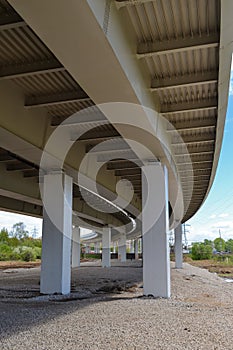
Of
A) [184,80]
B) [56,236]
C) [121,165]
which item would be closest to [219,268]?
[121,165]

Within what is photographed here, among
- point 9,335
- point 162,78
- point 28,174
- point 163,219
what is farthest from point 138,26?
point 28,174

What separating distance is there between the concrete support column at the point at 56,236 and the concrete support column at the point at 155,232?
2804 millimetres

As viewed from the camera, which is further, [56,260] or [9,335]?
[56,260]

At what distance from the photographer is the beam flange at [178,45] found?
6660 millimetres

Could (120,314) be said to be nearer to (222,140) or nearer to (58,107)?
(58,107)

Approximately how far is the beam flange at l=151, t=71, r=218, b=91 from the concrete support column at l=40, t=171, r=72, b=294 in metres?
5.65

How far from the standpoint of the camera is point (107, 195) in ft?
60.3

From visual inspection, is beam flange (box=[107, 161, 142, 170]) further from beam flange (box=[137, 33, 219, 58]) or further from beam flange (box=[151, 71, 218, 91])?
beam flange (box=[137, 33, 219, 58])

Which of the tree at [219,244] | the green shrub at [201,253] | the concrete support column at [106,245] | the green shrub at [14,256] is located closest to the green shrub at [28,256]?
the green shrub at [14,256]

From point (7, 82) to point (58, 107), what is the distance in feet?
5.84

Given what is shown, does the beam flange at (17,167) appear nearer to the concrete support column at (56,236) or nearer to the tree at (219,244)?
the concrete support column at (56,236)

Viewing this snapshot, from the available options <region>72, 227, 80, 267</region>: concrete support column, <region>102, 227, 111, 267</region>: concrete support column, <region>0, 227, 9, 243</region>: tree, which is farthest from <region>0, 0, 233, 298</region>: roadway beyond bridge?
<region>0, 227, 9, 243</region>: tree

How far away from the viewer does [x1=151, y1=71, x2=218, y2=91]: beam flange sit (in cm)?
808

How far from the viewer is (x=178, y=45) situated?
22.1 feet
